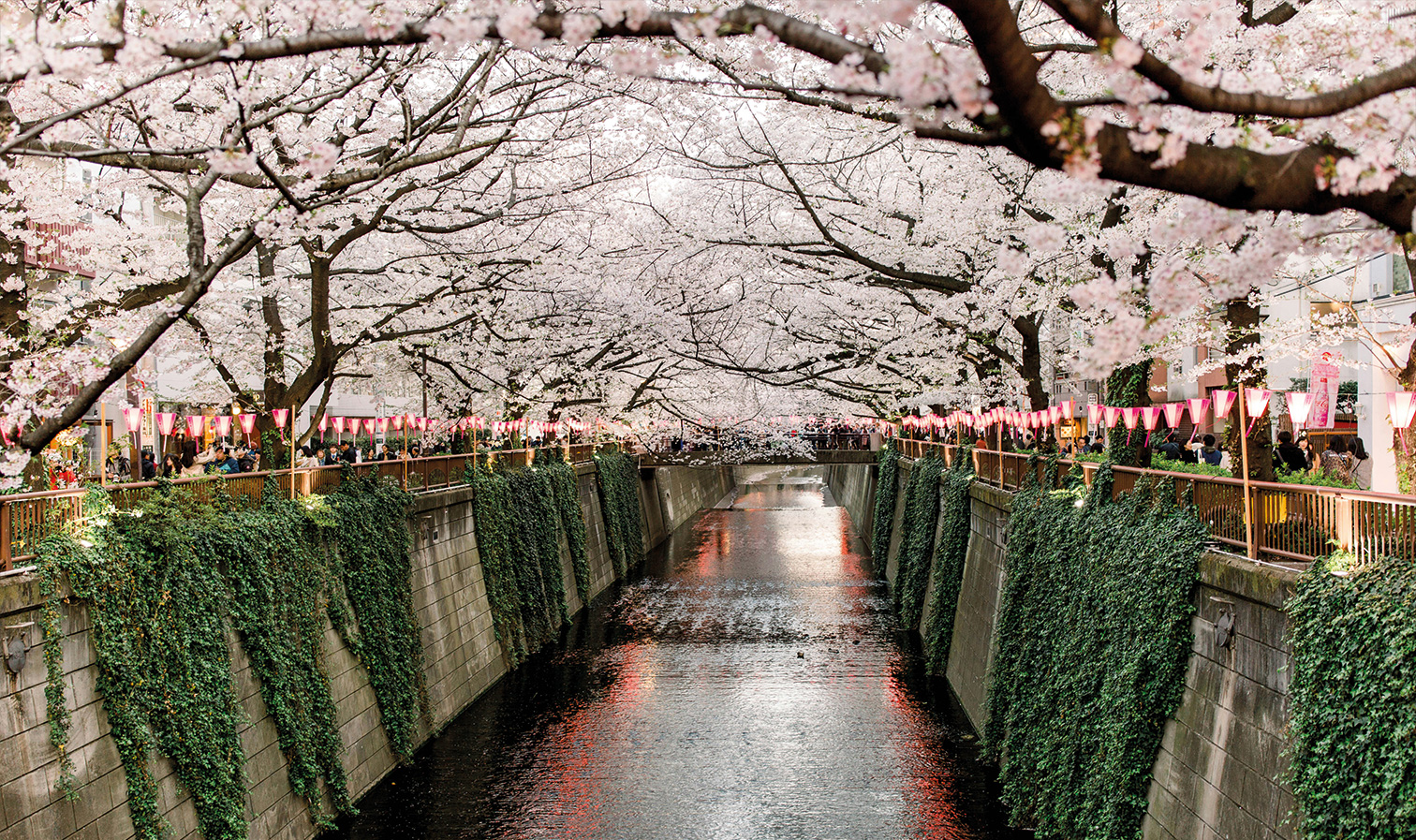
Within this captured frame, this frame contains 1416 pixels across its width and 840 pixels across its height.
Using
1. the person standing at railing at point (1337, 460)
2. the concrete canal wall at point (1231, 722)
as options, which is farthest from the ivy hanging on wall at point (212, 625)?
the person standing at railing at point (1337, 460)

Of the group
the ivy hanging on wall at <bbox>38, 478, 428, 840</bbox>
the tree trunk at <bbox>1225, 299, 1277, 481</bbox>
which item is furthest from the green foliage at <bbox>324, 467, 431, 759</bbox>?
the tree trunk at <bbox>1225, 299, 1277, 481</bbox>

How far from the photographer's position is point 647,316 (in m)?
25.7

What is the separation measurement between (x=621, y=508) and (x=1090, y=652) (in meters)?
31.0

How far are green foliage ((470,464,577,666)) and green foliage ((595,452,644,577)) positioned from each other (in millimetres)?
8091

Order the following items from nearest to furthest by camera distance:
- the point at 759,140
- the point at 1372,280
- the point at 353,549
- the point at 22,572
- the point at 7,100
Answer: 1. the point at 22,572
2. the point at 7,100
3. the point at 353,549
4. the point at 759,140
5. the point at 1372,280

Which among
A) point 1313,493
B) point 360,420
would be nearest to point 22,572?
point 1313,493

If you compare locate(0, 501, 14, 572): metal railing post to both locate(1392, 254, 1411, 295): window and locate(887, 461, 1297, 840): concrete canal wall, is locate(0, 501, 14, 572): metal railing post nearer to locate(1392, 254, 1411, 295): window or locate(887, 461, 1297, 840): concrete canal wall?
locate(887, 461, 1297, 840): concrete canal wall

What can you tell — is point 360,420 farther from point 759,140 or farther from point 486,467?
point 759,140

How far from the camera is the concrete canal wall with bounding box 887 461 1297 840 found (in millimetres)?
7645

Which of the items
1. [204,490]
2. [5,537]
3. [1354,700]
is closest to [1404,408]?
[1354,700]

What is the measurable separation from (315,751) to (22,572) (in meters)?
6.06

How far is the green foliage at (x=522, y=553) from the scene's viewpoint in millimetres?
23594

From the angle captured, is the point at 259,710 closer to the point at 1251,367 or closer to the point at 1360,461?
the point at 1251,367

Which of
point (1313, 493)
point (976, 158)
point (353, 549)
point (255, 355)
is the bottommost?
point (353, 549)
